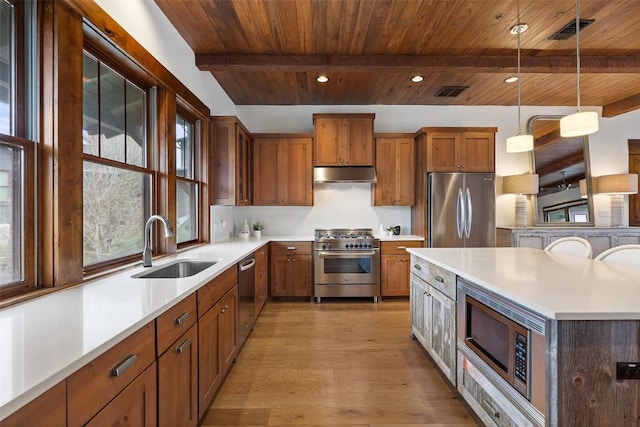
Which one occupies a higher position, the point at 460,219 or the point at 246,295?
the point at 460,219

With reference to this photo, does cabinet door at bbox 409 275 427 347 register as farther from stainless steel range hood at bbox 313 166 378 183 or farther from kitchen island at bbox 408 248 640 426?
stainless steel range hood at bbox 313 166 378 183

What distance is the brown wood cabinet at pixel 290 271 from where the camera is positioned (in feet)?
13.5

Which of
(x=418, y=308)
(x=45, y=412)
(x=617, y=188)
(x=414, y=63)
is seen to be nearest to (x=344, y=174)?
(x=414, y=63)

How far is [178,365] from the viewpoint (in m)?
1.45

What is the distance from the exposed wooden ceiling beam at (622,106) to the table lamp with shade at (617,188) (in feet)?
3.23

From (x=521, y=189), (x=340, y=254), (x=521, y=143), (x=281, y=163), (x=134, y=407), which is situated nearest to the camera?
(x=134, y=407)

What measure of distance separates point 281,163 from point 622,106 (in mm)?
5283

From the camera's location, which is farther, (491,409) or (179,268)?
(179,268)

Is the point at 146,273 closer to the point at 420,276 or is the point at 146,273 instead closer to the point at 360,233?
the point at 420,276

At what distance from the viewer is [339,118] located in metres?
4.30

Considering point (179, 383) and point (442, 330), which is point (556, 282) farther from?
point (179, 383)

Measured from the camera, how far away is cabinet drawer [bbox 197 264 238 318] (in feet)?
5.74

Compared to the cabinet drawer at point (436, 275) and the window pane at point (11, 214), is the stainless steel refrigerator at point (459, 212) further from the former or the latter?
the window pane at point (11, 214)

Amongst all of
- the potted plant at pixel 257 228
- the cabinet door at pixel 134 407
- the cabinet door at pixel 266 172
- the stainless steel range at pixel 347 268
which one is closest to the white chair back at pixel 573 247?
the stainless steel range at pixel 347 268
